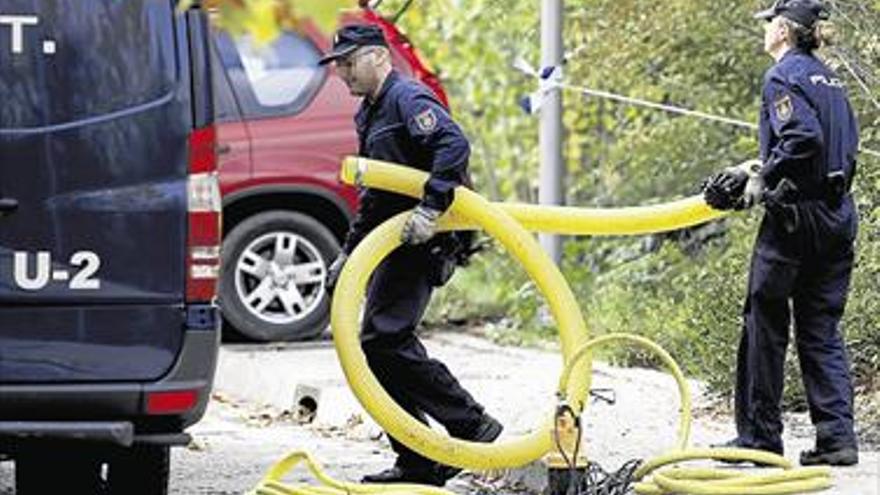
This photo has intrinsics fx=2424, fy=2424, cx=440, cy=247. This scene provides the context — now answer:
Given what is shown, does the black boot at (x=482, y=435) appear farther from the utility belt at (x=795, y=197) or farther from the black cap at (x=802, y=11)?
the black cap at (x=802, y=11)

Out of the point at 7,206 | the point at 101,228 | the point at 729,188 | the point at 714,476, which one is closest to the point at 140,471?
the point at 101,228

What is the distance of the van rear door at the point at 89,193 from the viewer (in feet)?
25.7

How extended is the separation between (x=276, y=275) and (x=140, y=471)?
592 cm

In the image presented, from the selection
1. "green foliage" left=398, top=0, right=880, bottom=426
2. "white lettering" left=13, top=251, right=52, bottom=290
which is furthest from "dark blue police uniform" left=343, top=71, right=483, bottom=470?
"green foliage" left=398, top=0, right=880, bottom=426

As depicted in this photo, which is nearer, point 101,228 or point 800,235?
point 101,228

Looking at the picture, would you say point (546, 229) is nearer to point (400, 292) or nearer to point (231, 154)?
point (400, 292)

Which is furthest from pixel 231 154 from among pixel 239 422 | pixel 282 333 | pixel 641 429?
pixel 641 429

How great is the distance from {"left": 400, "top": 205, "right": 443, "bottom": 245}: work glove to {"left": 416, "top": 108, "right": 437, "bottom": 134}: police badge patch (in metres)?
0.32

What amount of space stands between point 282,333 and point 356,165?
18.5ft

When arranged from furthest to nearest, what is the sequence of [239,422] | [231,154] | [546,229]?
1. [231,154]
2. [239,422]
3. [546,229]

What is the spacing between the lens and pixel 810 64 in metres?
8.79

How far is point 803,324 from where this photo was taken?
9031mm

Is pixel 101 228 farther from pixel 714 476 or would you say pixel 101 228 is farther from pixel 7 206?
pixel 714 476

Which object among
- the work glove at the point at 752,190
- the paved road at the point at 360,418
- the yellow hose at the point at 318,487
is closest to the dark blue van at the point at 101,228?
the yellow hose at the point at 318,487
